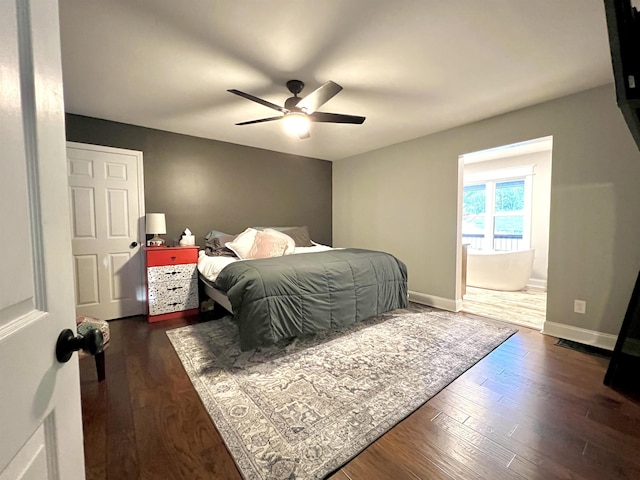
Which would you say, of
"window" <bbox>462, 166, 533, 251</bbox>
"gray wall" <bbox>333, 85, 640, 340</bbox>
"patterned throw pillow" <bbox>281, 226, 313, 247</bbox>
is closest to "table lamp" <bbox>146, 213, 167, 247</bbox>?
"patterned throw pillow" <bbox>281, 226, 313, 247</bbox>

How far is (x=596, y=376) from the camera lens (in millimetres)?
2027

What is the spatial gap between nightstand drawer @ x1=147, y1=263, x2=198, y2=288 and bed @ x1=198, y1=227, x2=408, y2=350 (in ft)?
0.38

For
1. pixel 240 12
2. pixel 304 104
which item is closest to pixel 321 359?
pixel 304 104

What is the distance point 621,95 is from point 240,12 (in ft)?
5.94

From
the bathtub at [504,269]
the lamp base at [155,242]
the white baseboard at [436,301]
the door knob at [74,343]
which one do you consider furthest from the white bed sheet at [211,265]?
the bathtub at [504,269]

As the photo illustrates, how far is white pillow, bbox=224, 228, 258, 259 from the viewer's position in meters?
3.35

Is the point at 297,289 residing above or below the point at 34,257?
below

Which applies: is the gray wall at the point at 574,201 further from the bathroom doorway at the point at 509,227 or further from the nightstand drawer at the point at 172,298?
the nightstand drawer at the point at 172,298

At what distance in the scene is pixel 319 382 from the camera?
1942 mm

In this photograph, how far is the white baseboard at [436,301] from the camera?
355 cm

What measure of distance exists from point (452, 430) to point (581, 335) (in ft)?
6.70

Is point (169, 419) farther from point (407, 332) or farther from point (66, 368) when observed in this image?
point (407, 332)

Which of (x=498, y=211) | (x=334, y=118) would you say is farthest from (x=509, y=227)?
(x=334, y=118)

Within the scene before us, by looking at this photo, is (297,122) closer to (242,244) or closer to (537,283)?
(242,244)
